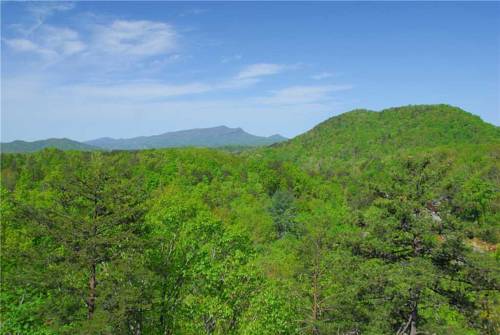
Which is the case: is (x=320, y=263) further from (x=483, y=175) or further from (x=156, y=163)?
(x=483, y=175)

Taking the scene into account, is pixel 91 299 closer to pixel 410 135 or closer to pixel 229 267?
pixel 229 267

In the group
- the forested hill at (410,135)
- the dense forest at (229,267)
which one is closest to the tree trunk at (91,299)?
the dense forest at (229,267)

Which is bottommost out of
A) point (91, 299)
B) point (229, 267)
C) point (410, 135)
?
point (229, 267)

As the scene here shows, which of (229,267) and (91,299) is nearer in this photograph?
(91,299)

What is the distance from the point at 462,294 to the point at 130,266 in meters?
10.5

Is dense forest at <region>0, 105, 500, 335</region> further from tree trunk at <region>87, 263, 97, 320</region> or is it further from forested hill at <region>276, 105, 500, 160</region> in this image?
forested hill at <region>276, 105, 500, 160</region>

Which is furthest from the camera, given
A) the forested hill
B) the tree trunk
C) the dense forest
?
the forested hill

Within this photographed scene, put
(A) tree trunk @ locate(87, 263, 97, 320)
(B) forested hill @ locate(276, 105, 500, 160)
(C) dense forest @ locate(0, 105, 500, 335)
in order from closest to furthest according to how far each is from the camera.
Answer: (C) dense forest @ locate(0, 105, 500, 335) < (A) tree trunk @ locate(87, 263, 97, 320) < (B) forested hill @ locate(276, 105, 500, 160)

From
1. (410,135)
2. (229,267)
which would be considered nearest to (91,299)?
(229,267)

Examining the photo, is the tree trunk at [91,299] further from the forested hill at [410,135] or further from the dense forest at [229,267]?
the forested hill at [410,135]

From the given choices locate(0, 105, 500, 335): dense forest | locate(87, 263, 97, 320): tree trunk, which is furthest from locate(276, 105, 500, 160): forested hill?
locate(87, 263, 97, 320): tree trunk

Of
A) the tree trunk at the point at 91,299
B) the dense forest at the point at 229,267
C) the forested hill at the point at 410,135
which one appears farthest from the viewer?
the forested hill at the point at 410,135

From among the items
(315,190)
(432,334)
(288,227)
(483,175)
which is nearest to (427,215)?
(432,334)

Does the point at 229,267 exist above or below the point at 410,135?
below
